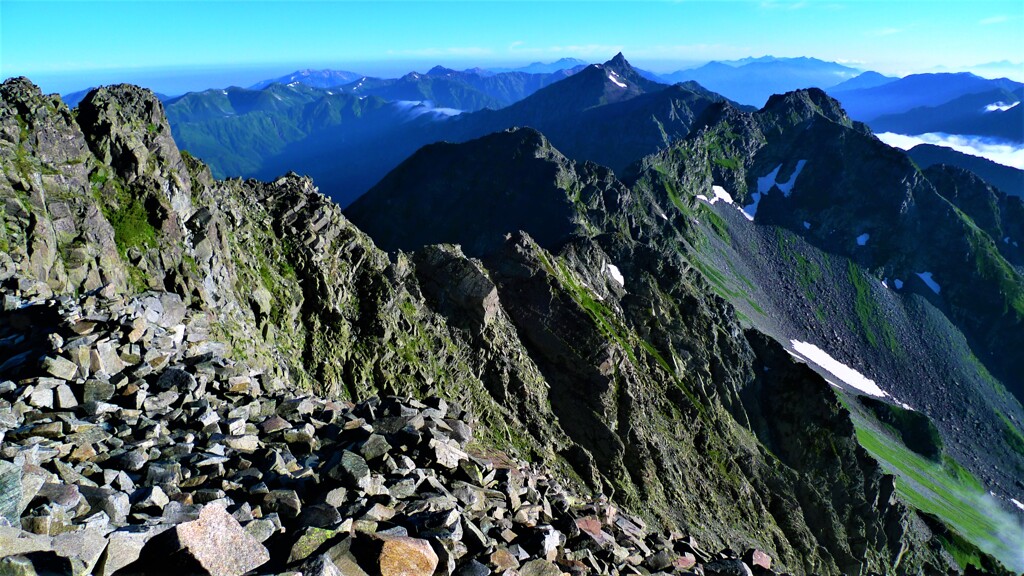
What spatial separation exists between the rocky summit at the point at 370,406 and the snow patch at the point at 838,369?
1710cm

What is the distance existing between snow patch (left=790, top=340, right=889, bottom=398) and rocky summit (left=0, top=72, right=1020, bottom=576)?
1710 cm

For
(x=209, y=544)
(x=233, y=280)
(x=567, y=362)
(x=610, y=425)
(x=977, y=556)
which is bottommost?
(x=977, y=556)

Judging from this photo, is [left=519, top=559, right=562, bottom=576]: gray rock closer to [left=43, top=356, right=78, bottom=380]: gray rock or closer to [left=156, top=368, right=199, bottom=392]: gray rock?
[left=156, top=368, right=199, bottom=392]: gray rock

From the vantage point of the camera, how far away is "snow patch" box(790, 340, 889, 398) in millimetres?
166875

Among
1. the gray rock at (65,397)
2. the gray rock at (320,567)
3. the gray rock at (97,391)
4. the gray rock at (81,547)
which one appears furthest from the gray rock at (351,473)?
the gray rock at (65,397)

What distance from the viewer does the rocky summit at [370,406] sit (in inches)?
545

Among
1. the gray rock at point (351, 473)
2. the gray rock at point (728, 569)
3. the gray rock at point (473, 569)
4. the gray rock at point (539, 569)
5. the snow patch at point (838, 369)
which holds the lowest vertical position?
the snow patch at point (838, 369)

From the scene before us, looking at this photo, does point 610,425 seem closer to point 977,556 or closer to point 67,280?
point 67,280

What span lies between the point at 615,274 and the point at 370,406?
93.7 m

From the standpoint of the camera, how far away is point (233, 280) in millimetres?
49125

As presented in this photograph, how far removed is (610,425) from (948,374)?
165 metres


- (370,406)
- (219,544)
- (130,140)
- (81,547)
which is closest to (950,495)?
(370,406)

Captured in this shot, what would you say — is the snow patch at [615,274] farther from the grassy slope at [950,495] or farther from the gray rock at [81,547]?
the gray rock at [81,547]

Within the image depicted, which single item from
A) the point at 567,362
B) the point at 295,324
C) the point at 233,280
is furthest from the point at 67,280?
the point at 567,362
